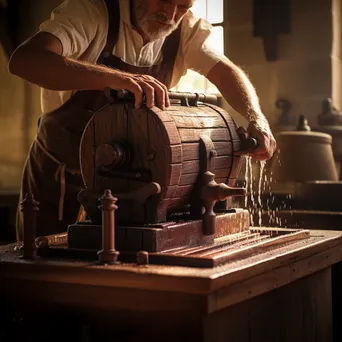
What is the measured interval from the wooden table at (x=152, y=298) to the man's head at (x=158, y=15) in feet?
3.44

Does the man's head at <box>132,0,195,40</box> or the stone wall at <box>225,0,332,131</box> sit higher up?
the stone wall at <box>225,0,332,131</box>

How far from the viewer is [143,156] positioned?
2.85m

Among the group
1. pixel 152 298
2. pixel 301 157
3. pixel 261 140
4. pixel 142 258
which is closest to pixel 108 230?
pixel 142 258

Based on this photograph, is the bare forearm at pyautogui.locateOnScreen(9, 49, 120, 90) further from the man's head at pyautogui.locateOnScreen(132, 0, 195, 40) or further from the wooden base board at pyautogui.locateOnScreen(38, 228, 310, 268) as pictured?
the wooden base board at pyautogui.locateOnScreen(38, 228, 310, 268)

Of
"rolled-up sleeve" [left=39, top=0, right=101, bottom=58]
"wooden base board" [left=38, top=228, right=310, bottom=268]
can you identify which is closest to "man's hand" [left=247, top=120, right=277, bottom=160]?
"wooden base board" [left=38, top=228, right=310, bottom=268]

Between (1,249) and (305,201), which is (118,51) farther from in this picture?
(305,201)

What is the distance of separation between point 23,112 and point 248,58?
273cm

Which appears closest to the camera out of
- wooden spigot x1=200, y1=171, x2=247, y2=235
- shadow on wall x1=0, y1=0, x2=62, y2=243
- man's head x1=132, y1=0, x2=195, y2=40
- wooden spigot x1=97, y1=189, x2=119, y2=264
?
wooden spigot x1=97, y1=189, x2=119, y2=264

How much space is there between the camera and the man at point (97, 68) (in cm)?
305

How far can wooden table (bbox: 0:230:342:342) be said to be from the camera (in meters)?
2.53

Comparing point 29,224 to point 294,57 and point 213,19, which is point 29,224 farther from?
point 213,19

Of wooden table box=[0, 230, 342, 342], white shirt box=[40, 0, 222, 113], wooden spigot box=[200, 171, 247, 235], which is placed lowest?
wooden table box=[0, 230, 342, 342]

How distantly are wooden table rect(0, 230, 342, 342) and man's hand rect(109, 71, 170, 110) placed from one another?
0.62m

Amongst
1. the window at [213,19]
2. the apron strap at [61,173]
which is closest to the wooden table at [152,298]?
the apron strap at [61,173]
